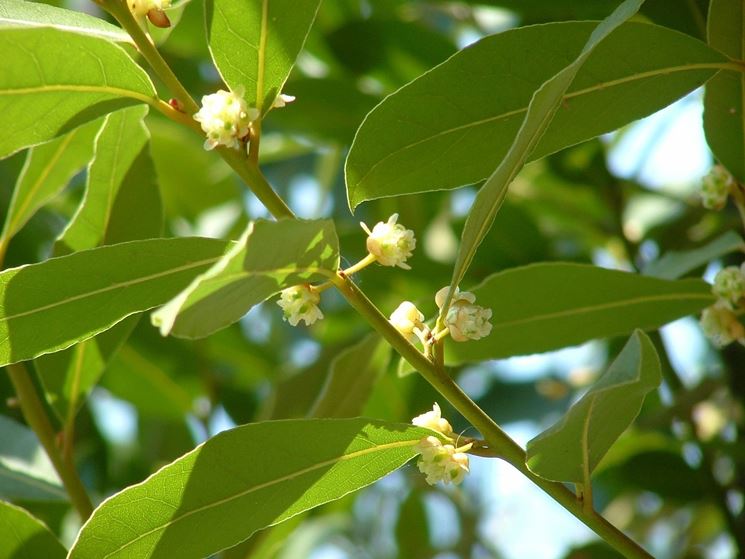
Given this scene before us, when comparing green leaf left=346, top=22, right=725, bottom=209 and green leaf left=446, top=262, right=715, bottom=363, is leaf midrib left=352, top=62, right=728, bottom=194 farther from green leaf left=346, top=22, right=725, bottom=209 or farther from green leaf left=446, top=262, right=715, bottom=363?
green leaf left=446, top=262, right=715, bottom=363

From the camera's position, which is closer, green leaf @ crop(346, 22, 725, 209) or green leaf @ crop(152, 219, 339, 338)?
green leaf @ crop(152, 219, 339, 338)

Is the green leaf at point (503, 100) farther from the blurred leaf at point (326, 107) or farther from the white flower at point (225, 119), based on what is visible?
the blurred leaf at point (326, 107)

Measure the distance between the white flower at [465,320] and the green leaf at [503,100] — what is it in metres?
0.15

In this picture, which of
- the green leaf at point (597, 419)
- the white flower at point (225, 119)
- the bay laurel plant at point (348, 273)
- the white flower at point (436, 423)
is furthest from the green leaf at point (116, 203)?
the green leaf at point (597, 419)

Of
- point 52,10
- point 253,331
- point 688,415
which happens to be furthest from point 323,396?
point 253,331

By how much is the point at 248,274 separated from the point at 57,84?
369 millimetres

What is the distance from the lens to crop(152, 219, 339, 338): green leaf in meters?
0.83

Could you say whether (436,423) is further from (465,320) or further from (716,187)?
(716,187)

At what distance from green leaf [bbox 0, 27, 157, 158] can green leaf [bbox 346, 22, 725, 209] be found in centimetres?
26

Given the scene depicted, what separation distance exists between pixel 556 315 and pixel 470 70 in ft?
1.47

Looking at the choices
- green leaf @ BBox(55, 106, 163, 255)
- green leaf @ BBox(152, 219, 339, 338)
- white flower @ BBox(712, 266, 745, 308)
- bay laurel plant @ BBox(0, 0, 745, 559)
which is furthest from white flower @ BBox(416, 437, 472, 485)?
green leaf @ BBox(55, 106, 163, 255)

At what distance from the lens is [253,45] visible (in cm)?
114

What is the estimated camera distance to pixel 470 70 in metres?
1.18

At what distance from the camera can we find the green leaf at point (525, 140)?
975 mm
